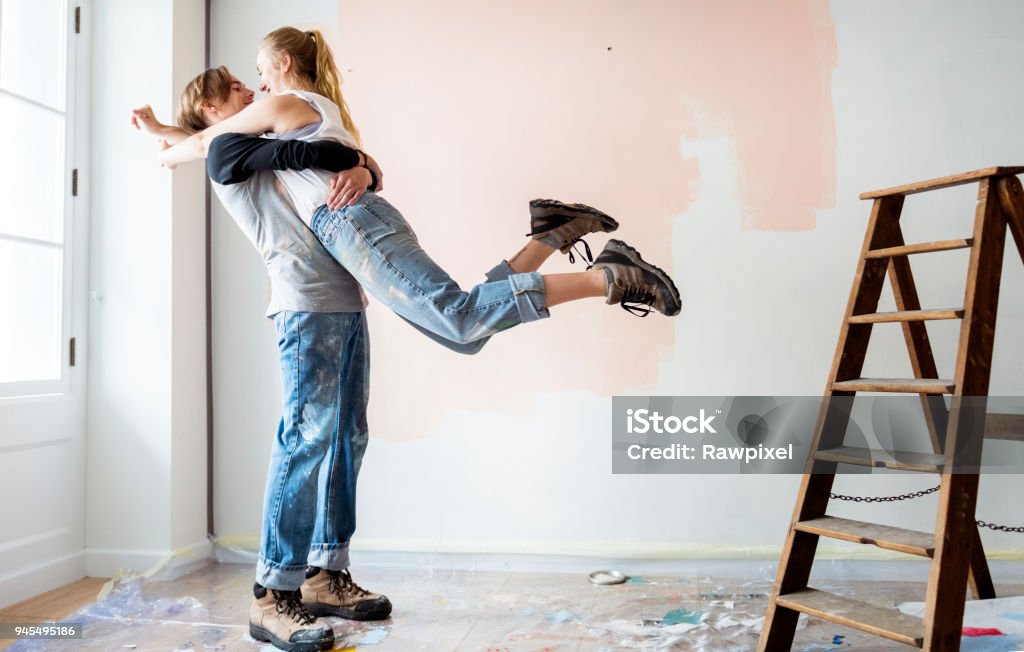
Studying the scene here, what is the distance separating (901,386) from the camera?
1.84m

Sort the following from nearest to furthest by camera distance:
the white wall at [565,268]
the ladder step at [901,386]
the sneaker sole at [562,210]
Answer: the ladder step at [901,386]
the sneaker sole at [562,210]
the white wall at [565,268]

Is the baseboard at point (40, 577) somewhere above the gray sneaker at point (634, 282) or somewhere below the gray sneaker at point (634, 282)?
below

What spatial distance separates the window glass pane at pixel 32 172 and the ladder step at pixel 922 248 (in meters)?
2.64

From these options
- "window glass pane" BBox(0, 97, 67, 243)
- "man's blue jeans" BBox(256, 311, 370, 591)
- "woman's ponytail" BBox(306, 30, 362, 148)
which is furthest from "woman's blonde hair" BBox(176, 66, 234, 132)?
"window glass pane" BBox(0, 97, 67, 243)

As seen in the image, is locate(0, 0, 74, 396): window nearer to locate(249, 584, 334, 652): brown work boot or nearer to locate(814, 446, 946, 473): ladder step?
locate(249, 584, 334, 652): brown work boot

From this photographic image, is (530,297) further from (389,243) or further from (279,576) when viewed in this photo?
(279,576)

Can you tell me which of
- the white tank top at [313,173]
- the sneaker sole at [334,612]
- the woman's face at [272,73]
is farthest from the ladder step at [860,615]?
the woman's face at [272,73]

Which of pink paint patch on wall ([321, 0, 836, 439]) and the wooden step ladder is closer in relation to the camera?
the wooden step ladder

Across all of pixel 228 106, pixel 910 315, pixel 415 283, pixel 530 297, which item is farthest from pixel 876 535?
pixel 228 106

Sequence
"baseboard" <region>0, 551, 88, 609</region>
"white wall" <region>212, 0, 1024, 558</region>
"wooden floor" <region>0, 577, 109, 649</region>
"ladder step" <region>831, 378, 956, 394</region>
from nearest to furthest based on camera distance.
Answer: "ladder step" <region>831, 378, 956, 394</region> < "wooden floor" <region>0, 577, 109, 649</region> < "baseboard" <region>0, 551, 88, 609</region> < "white wall" <region>212, 0, 1024, 558</region>

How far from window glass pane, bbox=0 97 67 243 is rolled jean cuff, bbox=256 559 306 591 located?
1.48 meters

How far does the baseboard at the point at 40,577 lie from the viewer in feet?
8.05

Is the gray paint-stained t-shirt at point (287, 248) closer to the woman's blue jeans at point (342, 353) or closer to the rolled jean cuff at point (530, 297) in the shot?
the woman's blue jeans at point (342, 353)

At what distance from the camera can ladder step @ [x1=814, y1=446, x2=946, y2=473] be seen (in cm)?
179
